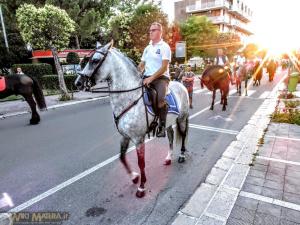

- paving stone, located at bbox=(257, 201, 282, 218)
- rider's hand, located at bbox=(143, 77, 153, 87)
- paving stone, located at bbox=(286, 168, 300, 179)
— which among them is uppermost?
rider's hand, located at bbox=(143, 77, 153, 87)

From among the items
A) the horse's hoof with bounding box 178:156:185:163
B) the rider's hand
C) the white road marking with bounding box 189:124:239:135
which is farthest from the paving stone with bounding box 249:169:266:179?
the white road marking with bounding box 189:124:239:135

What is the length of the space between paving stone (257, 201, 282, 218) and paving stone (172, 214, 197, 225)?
3.27 ft

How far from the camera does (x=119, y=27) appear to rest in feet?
90.8

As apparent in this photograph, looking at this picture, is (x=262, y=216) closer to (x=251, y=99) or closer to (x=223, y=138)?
(x=223, y=138)

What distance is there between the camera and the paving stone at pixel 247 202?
3.53m

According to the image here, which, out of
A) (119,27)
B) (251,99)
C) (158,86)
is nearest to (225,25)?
(119,27)

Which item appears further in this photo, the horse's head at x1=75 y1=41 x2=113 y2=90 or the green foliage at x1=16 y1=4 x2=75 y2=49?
the green foliage at x1=16 y1=4 x2=75 y2=49

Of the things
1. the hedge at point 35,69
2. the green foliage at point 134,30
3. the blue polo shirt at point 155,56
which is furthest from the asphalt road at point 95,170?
the green foliage at point 134,30

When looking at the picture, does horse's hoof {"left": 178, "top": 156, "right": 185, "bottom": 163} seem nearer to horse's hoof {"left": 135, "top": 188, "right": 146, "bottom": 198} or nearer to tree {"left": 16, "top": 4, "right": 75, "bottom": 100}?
horse's hoof {"left": 135, "top": 188, "right": 146, "bottom": 198}

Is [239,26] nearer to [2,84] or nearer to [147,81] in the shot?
[2,84]

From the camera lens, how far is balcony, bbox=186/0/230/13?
5741 centimetres

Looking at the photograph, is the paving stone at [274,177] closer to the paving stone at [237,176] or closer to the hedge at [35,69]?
the paving stone at [237,176]

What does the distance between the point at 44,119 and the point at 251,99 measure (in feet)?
35.2

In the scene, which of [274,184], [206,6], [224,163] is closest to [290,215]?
[274,184]
